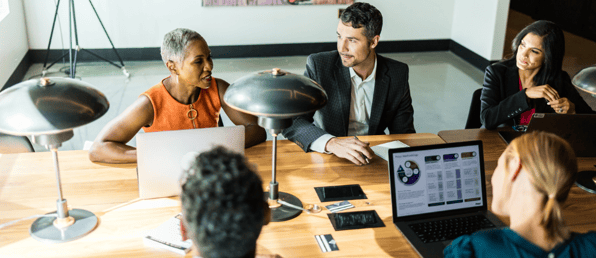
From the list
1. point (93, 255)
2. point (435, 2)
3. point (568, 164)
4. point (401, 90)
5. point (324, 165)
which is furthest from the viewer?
point (435, 2)

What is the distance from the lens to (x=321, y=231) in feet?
5.01

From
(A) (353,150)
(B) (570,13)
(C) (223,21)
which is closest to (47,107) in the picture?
(A) (353,150)

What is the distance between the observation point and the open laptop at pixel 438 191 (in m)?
1.52

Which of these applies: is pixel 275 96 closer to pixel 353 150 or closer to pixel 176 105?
pixel 353 150

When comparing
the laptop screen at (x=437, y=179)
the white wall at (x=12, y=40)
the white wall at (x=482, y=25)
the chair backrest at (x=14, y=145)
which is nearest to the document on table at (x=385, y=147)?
the laptop screen at (x=437, y=179)

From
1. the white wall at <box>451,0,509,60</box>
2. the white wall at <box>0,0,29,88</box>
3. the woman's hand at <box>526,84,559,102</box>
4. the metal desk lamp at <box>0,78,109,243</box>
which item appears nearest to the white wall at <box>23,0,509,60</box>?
the white wall at <box>451,0,509,60</box>

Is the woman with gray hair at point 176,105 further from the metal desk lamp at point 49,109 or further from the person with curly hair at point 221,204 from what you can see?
the person with curly hair at point 221,204

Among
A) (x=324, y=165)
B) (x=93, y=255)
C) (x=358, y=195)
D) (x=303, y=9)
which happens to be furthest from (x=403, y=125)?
(x=303, y=9)

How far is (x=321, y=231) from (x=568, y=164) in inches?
28.7

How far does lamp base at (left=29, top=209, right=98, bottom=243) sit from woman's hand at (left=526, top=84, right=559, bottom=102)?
2021mm

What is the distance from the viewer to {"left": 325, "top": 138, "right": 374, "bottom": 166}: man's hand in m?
1.96

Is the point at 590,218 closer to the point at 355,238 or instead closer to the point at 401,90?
the point at 355,238

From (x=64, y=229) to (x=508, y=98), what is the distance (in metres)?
2.08

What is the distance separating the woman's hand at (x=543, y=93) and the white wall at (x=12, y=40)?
14.3ft
